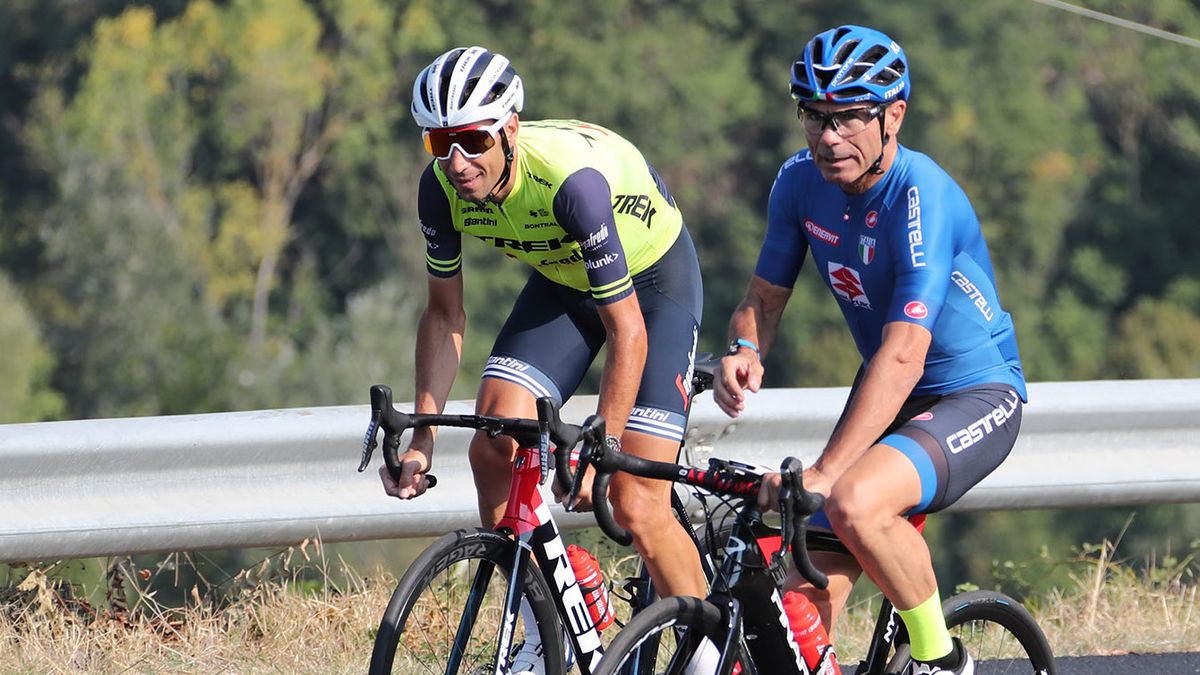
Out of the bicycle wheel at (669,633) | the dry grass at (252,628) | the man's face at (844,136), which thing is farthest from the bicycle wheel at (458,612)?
the man's face at (844,136)

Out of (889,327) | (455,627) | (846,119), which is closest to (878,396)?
(889,327)

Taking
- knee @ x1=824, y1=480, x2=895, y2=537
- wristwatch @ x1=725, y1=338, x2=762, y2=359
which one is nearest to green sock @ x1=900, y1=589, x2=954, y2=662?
knee @ x1=824, y1=480, x2=895, y2=537

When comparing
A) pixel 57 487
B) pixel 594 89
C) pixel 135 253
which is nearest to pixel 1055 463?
pixel 57 487

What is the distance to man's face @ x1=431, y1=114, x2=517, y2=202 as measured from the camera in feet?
15.5

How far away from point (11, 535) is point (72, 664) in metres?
Result: 0.48

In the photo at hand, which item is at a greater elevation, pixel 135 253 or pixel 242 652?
pixel 242 652

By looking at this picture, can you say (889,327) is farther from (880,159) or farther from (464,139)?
(464,139)

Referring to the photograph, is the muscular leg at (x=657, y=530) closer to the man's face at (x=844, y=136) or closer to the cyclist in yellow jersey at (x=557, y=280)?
the cyclist in yellow jersey at (x=557, y=280)

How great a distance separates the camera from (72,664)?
5461 mm

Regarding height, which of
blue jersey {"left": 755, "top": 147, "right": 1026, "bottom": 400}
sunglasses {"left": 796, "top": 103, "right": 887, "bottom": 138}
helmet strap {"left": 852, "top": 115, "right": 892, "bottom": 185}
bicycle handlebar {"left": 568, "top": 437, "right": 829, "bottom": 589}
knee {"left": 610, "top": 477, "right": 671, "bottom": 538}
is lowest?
knee {"left": 610, "top": 477, "right": 671, "bottom": 538}

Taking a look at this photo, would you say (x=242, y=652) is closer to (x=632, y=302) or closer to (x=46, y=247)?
(x=632, y=302)

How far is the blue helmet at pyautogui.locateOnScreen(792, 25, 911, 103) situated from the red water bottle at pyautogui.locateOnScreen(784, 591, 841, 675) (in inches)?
50.8

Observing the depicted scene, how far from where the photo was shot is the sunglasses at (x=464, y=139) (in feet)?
15.4

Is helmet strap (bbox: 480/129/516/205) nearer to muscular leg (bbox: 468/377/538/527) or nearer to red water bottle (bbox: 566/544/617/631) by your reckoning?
muscular leg (bbox: 468/377/538/527)
